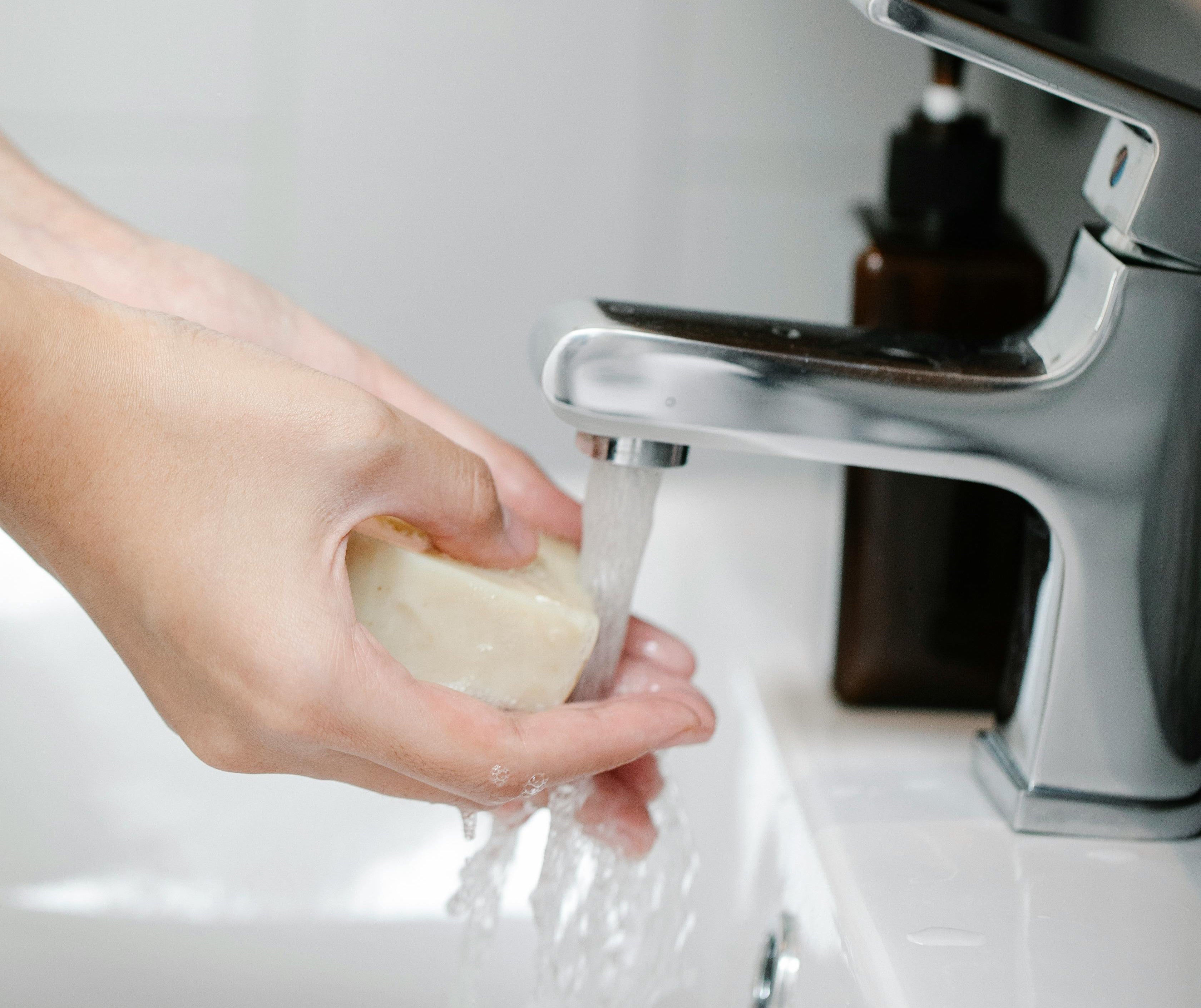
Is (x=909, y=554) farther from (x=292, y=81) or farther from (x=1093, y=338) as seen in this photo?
(x=292, y=81)

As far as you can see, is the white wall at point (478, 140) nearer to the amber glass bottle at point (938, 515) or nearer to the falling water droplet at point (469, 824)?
the amber glass bottle at point (938, 515)

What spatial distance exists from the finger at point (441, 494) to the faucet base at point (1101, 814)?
0.50 ft

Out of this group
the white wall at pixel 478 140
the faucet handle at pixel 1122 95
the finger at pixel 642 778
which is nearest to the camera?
the faucet handle at pixel 1122 95

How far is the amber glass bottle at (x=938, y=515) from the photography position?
1.24ft

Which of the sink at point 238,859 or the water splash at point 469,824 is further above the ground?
the water splash at point 469,824

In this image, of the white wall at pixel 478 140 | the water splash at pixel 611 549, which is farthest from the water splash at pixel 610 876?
the white wall at pixel 478 140

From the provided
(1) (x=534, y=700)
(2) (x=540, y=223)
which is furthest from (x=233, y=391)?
(2) (x=540, y=223)

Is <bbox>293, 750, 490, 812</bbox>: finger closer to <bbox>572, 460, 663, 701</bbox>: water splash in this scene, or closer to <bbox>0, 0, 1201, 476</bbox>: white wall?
<bbox>572, 460, 663, 701</bbox>: water splash

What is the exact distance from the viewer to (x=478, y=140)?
1.94ft

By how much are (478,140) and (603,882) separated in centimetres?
38

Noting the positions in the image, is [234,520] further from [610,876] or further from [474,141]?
[474,141]

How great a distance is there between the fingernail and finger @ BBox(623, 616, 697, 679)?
54mm

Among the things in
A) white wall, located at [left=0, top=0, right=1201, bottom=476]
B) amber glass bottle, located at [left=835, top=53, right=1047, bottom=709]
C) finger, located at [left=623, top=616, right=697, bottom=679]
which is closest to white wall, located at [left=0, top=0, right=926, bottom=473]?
white wall, located at [left=0, top=0, right=1201, bottom=476]

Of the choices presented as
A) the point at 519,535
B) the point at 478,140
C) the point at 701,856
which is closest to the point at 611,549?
the point at 519,535
